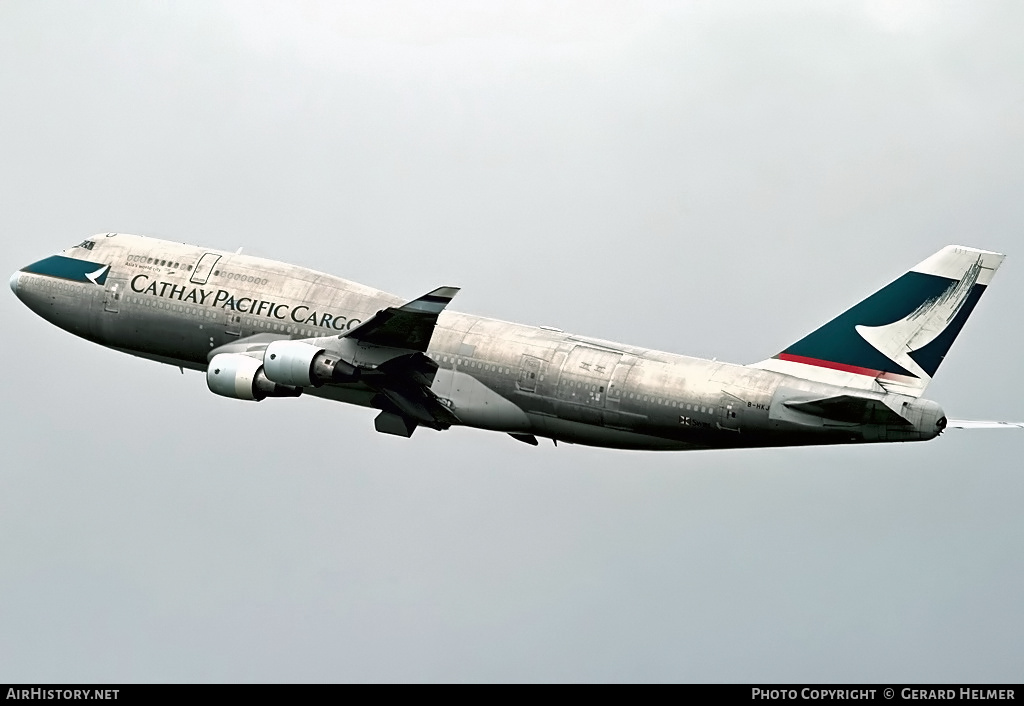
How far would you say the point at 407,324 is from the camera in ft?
248

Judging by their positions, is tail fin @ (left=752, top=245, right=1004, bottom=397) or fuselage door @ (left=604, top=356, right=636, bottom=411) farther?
fuselage door @ (left=604, top=356, right=636, bottom=411)

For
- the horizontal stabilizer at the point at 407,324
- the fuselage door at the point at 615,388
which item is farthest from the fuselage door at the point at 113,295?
the fuselage door at the point at 615,388

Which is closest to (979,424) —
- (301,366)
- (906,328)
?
(906,328)

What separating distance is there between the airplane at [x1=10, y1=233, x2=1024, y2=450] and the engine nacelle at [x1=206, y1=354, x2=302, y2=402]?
0.07 meters

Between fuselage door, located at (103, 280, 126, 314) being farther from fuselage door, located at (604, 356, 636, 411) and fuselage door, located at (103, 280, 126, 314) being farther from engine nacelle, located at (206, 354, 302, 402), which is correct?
fuselage door, located at (604, 356, 636, 411)

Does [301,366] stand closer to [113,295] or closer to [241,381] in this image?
[241,381]

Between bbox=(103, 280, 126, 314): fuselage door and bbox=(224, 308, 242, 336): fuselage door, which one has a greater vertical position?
bbox=(103, 280, 126, 314): fuselage door

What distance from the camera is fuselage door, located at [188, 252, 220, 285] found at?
8181 cm

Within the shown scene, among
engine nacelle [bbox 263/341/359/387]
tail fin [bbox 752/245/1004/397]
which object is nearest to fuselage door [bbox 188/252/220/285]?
engine nacelle [bbox 263/341/359/387]

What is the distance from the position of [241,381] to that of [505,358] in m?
9.87

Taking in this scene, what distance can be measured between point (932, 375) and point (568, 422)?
1312 centimetres

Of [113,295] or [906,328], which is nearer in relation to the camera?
[906,328]

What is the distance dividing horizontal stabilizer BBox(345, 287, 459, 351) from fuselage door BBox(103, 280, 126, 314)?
37.4 ft

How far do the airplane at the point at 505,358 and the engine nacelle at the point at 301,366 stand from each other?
0.17ft
